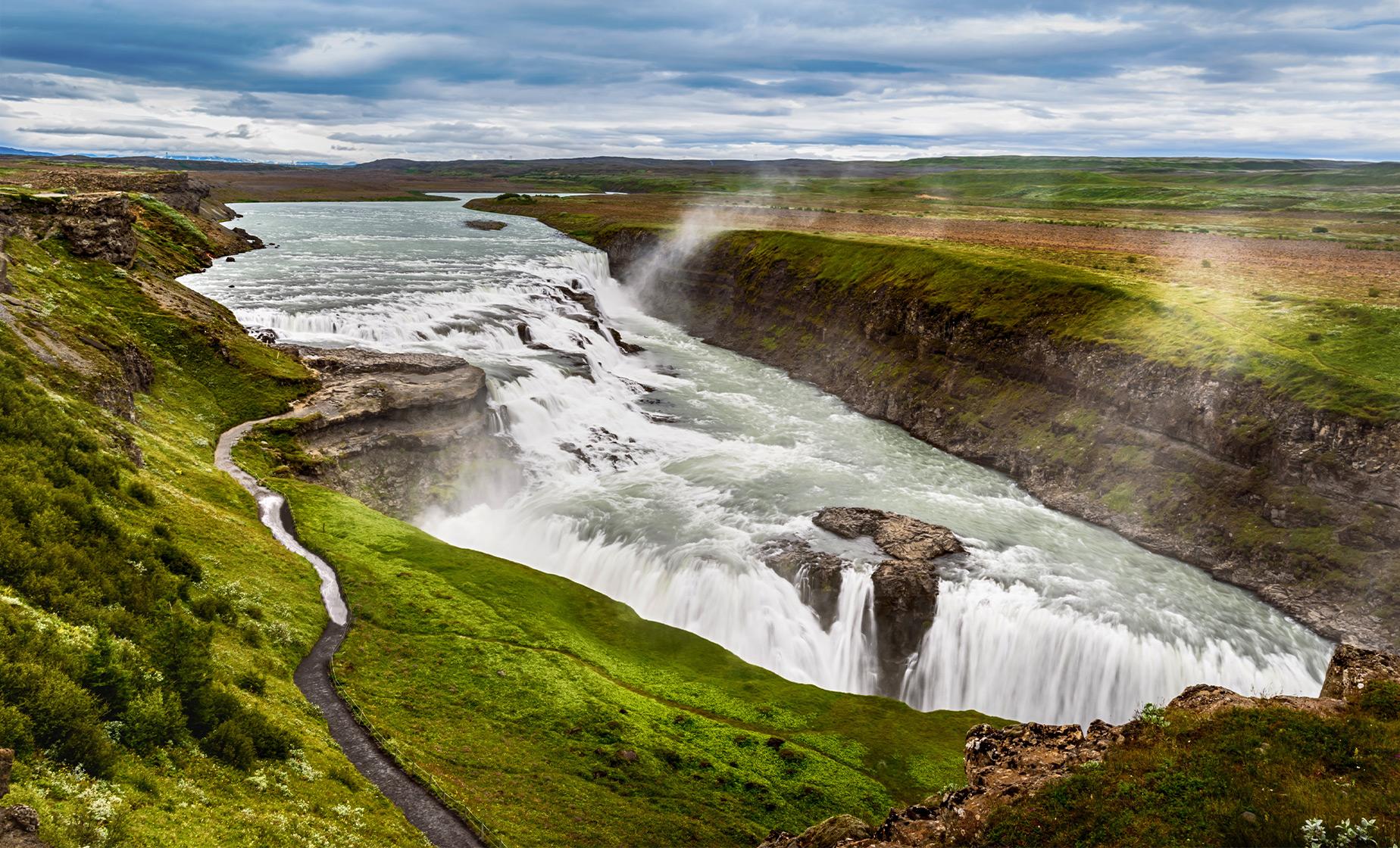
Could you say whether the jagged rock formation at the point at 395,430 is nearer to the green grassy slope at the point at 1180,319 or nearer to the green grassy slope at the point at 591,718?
the green grassy slope at the point at 591,718

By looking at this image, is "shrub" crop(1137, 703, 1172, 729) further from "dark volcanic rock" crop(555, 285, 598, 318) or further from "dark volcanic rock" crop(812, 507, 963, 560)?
"dark volcanic rock" crop(555, 285, 598, 318)

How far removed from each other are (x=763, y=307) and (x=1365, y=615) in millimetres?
63766

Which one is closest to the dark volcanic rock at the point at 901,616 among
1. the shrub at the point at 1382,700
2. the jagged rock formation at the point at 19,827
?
the shrub at the point at 1382,700

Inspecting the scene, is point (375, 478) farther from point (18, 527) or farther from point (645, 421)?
point (18, 527)

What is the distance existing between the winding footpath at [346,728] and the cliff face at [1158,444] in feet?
129

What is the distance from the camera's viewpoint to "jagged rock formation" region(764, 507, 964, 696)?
112 ft

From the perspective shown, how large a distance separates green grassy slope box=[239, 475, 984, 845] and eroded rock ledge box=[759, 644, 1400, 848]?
821cm

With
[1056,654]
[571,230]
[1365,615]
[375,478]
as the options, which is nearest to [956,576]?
[1056,654]

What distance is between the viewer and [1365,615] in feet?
112

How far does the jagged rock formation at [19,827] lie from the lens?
30.7ft

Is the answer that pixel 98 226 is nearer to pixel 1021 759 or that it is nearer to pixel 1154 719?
pixel 1021 759

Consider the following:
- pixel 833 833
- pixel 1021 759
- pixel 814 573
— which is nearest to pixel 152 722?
pixel 833 833

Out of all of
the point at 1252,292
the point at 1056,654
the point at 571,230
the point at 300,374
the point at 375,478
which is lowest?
the point at 1056,654

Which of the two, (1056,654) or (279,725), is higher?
(279,725)
